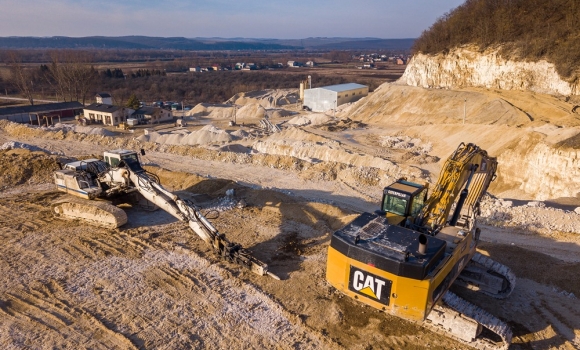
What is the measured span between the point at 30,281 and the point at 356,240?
8.73m

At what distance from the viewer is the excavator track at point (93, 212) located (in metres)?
13.7

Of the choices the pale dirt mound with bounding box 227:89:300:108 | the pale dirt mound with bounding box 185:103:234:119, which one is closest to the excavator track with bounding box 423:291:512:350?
the pale dirt mound with bounding box 185:103:234:119

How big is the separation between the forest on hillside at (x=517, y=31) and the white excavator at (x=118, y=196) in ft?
105

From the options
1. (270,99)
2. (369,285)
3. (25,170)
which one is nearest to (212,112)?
(270,99)

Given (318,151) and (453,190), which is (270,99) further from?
(453,190)

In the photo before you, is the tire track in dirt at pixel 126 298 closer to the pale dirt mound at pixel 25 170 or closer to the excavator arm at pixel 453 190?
the excavator arm at pixel 453 190

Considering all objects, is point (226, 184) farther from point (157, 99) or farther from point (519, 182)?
point (157, 99)

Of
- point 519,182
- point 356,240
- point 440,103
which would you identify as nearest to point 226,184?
point 356,240

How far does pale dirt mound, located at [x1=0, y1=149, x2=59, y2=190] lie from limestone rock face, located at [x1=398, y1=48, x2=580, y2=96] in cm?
3554

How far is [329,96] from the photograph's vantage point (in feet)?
168

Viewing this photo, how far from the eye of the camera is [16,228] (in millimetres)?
13898

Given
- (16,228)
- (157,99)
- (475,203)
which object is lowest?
(157,99)

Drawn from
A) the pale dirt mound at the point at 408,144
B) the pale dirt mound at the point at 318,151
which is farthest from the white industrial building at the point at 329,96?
the pale dirt mound at the point at 408,144

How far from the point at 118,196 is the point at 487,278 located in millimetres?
12278
